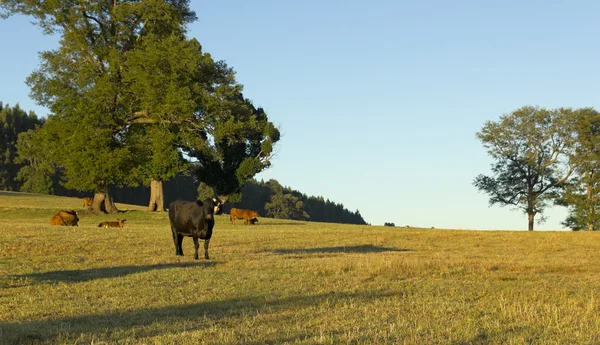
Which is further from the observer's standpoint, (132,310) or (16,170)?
(16,170)

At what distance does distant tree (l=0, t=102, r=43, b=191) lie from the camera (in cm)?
10512

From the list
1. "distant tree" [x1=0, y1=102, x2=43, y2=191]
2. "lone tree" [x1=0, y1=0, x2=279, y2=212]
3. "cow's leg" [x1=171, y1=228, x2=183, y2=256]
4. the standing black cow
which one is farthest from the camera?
"distant tree" [x1=0, y1=102, x2=43, y2=191]

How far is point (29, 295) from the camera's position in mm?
12664

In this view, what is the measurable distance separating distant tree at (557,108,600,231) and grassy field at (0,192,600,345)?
146ft

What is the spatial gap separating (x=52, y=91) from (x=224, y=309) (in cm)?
4565

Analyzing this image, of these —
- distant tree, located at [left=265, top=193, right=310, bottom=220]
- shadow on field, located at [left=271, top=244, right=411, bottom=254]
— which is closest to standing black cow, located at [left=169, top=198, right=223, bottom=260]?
shadow on field, located at [left=271, top=244, right=411, bottom=254]

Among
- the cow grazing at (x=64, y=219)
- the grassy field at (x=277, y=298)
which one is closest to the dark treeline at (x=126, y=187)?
the cow grazing at (x=64, y=219)

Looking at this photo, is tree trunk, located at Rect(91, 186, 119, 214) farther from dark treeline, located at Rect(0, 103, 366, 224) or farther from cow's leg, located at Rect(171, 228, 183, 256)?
cow's leg, located at Rect(171, 228, 183, 256)

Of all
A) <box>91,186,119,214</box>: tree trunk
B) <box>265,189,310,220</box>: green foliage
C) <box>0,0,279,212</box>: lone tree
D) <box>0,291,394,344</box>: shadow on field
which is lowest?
<box>0,291,394,344</box>: shadow on field

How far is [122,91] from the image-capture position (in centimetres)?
5188

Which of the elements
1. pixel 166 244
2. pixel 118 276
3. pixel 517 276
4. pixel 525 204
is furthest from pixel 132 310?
pixel 525 204

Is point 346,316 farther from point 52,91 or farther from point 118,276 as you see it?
point 52,91

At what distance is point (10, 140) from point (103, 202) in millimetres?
67067

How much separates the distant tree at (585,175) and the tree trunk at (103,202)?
45.4m
